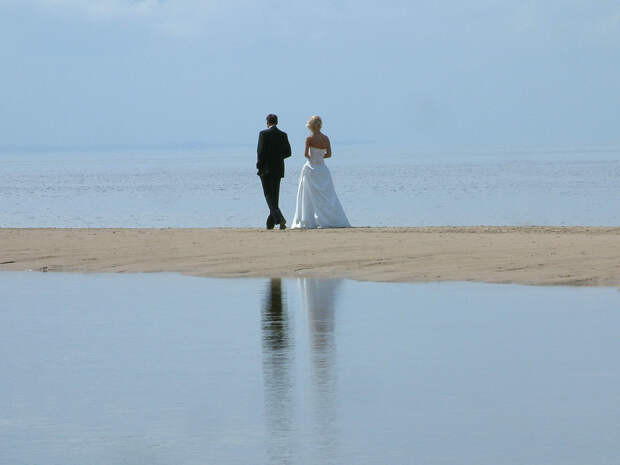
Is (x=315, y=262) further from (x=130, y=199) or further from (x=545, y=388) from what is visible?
(x=130, y=199)

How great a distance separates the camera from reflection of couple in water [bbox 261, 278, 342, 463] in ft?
22.7

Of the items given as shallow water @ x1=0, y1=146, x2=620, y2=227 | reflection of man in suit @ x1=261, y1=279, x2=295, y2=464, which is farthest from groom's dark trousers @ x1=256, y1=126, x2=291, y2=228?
reflection of man in suit @ x1=261, y1=279, x2=295, y2=464

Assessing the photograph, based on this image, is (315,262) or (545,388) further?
(315,262)

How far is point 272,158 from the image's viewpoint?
2170cm

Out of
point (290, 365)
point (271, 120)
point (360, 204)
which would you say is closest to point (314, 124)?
point (271, 120)

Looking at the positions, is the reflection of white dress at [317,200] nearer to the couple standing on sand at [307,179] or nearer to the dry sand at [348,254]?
the couple standing on sand at [307,179]

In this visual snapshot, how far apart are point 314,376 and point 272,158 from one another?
43.8 feet

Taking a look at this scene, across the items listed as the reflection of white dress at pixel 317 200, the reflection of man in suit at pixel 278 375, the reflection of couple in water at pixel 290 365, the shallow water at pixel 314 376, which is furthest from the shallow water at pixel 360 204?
the reflection of man in suit at pixel 278 375

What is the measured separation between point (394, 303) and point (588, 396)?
4.45 meters

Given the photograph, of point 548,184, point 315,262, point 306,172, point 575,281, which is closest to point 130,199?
point 548,184

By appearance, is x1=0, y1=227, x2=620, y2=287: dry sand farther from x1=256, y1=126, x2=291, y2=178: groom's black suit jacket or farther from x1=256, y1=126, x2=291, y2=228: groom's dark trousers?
x1=256, y1=126, x2=291, y2=178: groom's black suit jacket

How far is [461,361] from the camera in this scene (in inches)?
355

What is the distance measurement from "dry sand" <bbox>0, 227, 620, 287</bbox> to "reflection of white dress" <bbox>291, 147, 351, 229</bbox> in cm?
112

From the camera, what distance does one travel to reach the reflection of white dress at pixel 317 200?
72.1 feet
